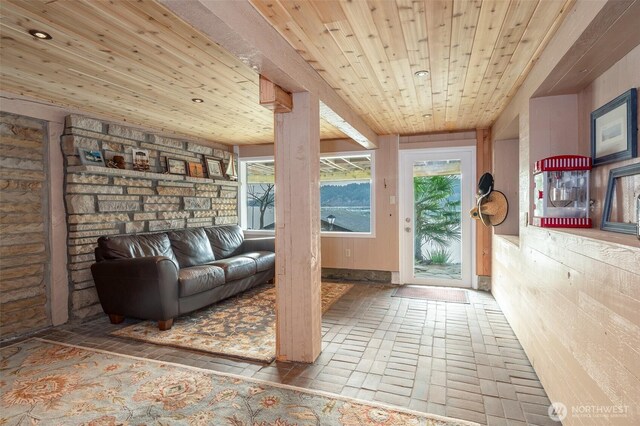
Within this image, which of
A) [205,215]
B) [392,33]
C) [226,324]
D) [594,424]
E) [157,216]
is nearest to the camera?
[594,424]

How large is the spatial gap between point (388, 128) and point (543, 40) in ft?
8.14

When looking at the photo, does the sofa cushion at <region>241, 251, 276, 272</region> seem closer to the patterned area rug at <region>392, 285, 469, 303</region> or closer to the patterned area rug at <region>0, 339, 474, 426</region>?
the patterned area rug at <region>392, 285, 469, 303</region>

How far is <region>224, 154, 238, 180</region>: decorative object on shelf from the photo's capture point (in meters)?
5.61

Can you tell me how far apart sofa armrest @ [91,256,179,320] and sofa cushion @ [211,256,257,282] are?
2.27ft

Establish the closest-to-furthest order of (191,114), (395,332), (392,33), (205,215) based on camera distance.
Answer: (392,33) < (395,332) < (191,114) < (205,215)

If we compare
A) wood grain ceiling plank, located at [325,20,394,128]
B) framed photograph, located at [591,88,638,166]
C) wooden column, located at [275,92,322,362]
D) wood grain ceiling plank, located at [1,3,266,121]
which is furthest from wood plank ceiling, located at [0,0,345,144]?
framed photograph, located at [591,88,638,166]

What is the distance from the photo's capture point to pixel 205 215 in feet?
17.1

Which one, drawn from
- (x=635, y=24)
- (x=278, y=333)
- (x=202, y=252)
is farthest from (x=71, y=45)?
(x=635, y=24)

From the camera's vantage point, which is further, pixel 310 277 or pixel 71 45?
pixel 310 277

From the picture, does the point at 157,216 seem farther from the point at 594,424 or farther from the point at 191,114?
the point at 594,424

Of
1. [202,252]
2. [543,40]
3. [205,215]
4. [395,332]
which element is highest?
[543,40]

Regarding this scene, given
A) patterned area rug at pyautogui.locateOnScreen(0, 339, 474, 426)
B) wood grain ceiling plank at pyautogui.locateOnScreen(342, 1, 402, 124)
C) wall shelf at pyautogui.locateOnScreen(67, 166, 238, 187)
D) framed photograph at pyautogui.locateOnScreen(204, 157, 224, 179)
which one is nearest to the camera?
wood grain ceiling plank at pyautogui.locateOnScreen(342, 1, 402, 124)

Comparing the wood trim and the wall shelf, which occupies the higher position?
the wood trim

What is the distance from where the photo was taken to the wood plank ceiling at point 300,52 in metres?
1.79
